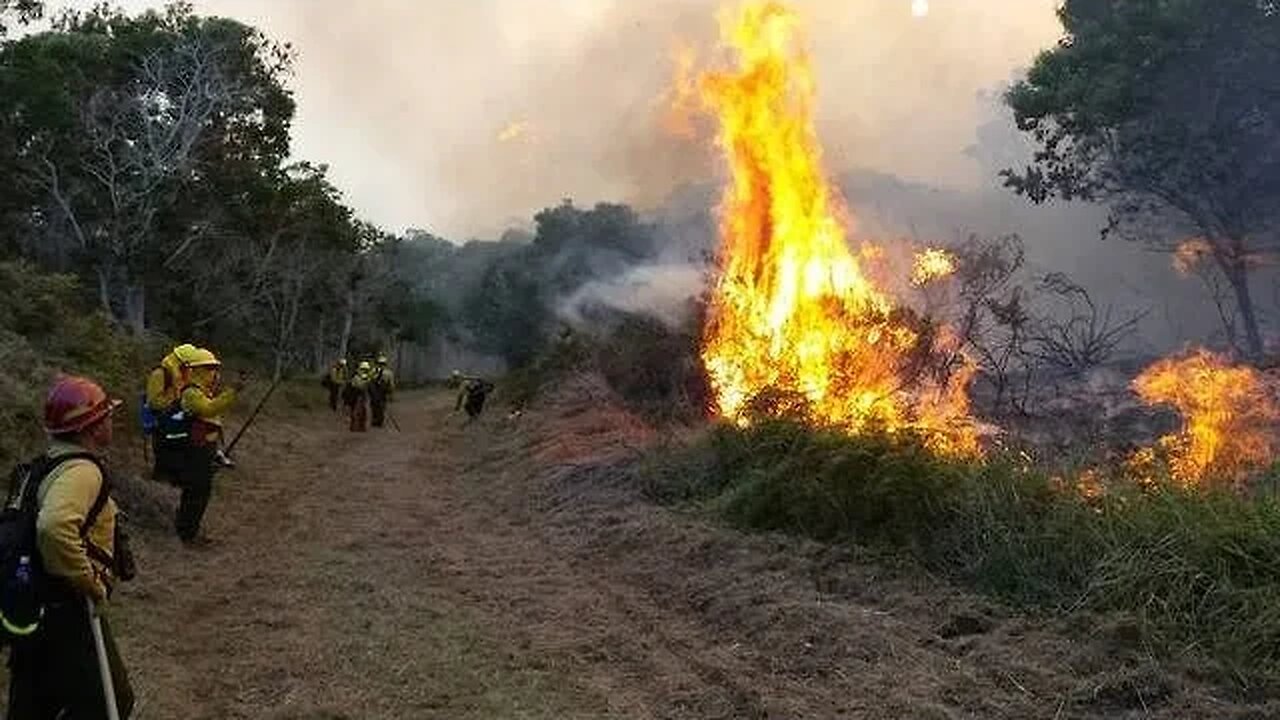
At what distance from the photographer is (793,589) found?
8594 mm

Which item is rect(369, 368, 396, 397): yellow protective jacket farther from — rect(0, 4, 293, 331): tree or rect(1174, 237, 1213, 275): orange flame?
rect(1174, 237, 1213, 275): orange flame

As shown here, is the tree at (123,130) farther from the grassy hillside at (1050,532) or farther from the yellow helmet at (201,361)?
the grassy hillside at (1050,532)

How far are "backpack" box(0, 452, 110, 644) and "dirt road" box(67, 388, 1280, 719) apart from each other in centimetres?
199

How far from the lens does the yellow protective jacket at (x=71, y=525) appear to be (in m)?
4.52

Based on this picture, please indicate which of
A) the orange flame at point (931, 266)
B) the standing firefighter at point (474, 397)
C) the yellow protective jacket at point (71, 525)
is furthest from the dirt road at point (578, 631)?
the standing firefighter at point (474, 397)

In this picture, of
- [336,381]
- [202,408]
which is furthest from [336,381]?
[202,408]

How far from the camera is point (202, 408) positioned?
10.8 m

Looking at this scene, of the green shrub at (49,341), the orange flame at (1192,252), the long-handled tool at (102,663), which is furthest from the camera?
the orange flame at (1192,252)

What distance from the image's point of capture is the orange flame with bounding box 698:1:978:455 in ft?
49.6

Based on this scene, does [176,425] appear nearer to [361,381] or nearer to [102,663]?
[102,663]

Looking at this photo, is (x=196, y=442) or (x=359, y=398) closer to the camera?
(x=196, y=442)

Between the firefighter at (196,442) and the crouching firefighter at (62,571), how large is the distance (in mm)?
6067

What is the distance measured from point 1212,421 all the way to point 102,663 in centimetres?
1392

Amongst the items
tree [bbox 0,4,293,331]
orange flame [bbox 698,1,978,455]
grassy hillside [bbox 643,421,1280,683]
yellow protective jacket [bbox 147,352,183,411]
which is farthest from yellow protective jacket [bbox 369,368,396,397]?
grassy hillside [bbox 643,421,1280,683]
